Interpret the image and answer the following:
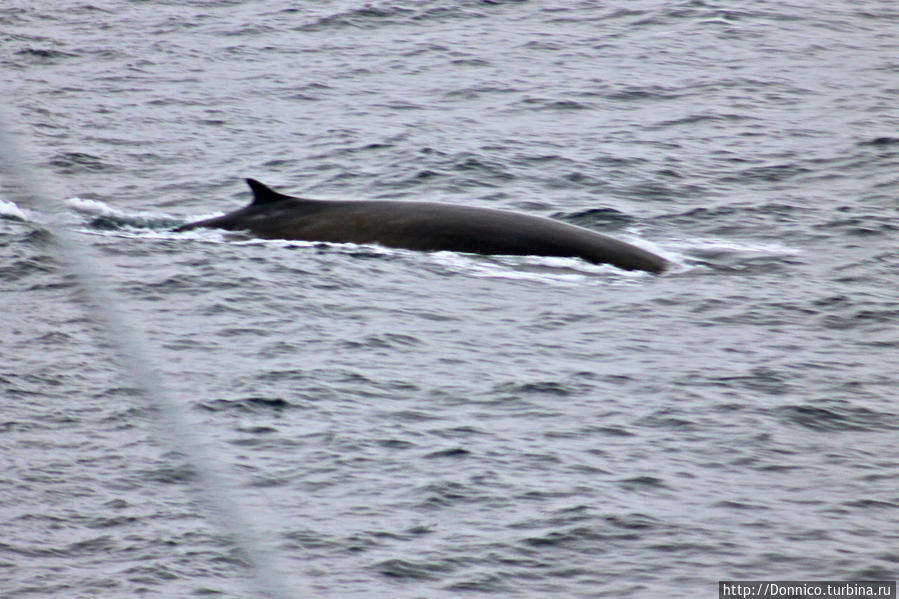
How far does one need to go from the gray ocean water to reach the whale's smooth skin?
19 centimetres

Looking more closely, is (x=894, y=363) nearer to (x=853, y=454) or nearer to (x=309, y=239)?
(x=853, y=454)

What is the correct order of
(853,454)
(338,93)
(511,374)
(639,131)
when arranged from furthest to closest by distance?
(338,93)
(639,131)
(511,374)
(853,454)

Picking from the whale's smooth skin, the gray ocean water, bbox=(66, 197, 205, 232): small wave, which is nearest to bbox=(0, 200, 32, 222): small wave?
the gray ocean water

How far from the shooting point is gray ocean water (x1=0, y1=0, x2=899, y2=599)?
304 inches

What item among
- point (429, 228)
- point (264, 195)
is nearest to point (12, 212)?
point (264, 195)

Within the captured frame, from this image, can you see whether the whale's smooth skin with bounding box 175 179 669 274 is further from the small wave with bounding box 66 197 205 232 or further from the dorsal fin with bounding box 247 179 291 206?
the small wave with bounding box 66 197 205 232

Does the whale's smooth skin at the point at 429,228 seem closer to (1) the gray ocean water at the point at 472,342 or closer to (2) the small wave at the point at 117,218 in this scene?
(1) the gray ocean water at the point at 472,342

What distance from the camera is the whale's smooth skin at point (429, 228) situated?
12938 millimetres

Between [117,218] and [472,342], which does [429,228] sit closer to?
[472,342]

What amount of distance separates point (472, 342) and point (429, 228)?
8.11ft

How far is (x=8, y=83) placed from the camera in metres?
22.4

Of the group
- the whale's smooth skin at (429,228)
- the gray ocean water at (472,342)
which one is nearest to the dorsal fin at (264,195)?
the whale's smooth skin at (429,228)

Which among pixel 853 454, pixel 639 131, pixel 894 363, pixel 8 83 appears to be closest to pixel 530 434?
pixel 853 454

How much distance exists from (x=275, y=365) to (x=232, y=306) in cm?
158
